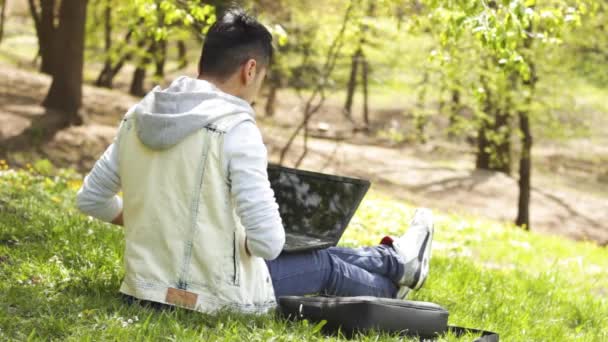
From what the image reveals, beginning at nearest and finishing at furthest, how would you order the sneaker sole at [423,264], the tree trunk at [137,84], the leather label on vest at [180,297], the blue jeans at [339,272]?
the leather label on vest at [180,297], the blue jeans at [339,272], the sneaker sole at [423,264], the tree trunk at [137,84]

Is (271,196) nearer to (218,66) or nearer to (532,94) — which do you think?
(218,66)

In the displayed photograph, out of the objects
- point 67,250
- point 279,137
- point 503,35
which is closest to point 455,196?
point 279,137

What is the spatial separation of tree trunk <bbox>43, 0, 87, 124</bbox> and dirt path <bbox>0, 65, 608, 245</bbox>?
0.34 m

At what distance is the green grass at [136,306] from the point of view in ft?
10.9

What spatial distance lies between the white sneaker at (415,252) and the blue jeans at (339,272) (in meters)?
0.04

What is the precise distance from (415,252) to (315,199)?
62 centimetres

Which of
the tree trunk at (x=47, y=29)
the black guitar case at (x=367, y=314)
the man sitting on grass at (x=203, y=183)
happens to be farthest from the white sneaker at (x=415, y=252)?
the tree trunk at (x=47, y=29)

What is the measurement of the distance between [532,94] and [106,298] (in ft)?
45.0

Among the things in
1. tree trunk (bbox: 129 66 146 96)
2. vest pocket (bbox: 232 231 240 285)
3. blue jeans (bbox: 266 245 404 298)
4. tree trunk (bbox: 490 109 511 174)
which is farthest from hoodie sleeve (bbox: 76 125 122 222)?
tree trunk (bbox: 129 66 146 96)

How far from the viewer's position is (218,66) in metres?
3.45

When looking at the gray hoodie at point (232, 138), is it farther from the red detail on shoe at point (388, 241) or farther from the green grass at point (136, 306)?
the red detail on shoe at point (388, 241)

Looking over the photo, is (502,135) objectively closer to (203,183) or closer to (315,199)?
(315,199)

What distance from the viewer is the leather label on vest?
3475mm

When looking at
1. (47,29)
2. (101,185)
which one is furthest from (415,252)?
(47,29)
